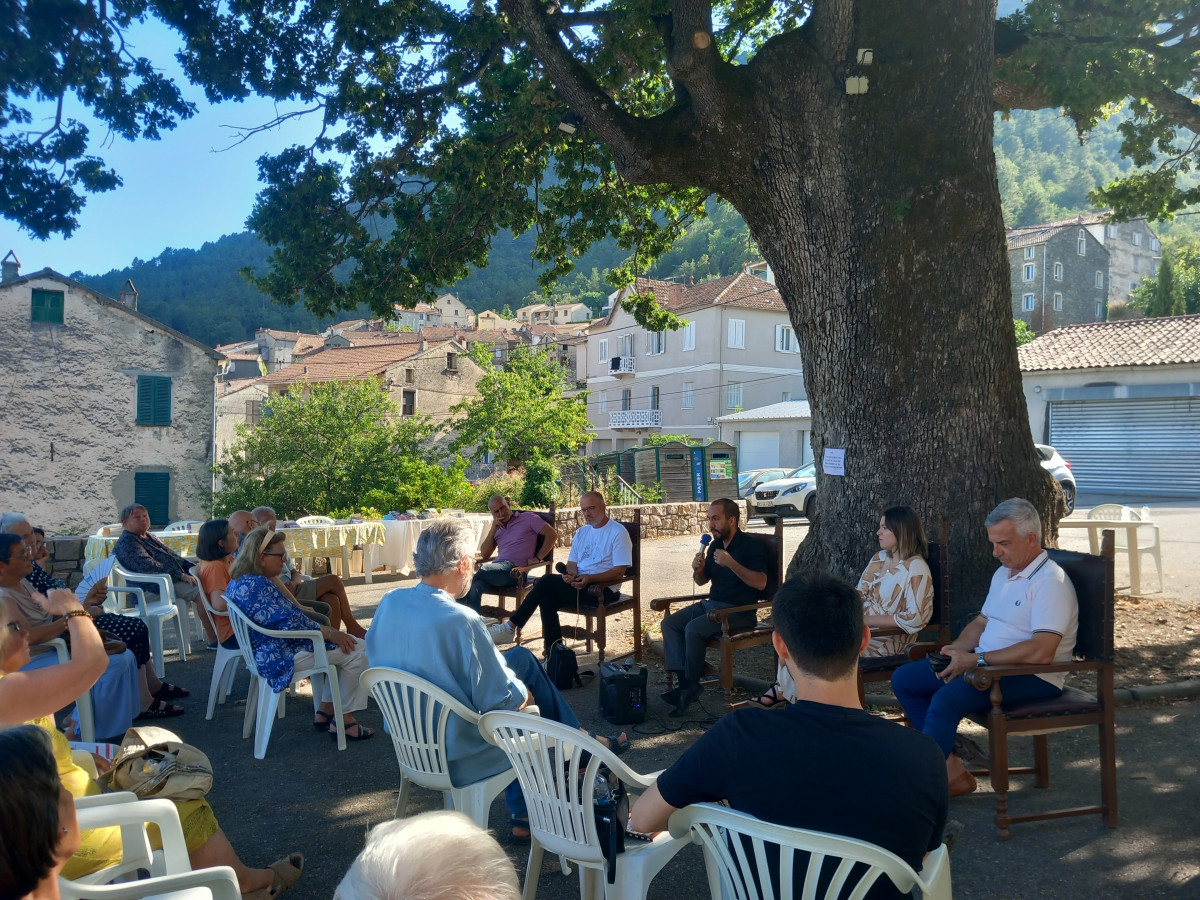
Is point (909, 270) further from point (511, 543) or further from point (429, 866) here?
point (429, 866)

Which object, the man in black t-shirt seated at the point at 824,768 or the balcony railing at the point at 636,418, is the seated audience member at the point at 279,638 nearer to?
the man in black t-shirt seated at the point at 824,768

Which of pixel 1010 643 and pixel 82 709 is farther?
pixel 82 709

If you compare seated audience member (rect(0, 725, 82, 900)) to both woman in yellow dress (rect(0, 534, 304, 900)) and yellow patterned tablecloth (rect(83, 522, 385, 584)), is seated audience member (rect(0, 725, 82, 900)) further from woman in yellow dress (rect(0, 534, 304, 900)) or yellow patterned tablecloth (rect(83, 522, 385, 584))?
yellow patterned tablecloth (rect(83, 522, 385, 584))

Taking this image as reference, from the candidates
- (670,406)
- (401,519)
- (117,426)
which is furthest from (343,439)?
(670,406)

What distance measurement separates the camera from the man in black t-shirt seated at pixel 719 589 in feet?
18.7

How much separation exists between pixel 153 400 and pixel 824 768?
93.4 ft

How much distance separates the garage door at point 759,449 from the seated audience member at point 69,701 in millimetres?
34976

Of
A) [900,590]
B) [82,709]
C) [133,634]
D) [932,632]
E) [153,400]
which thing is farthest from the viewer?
[153,400]

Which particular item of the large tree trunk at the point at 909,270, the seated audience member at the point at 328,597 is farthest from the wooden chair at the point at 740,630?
the seated audience member at the point at 328,597

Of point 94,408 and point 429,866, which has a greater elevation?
point 94,408

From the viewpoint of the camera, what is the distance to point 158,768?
276 cm

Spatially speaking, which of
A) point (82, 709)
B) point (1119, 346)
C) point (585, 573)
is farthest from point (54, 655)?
point (1119, 346)

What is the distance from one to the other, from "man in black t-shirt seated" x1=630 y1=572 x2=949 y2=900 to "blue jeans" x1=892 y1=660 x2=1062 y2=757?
5.52 ft

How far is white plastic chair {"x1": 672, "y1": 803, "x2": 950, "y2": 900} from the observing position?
6.18 ft
